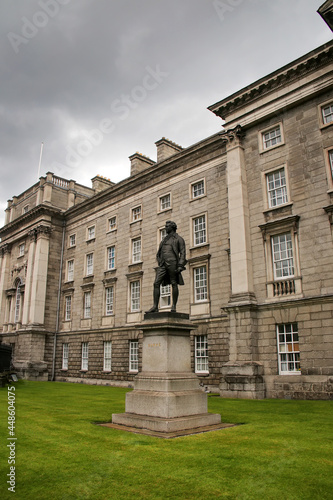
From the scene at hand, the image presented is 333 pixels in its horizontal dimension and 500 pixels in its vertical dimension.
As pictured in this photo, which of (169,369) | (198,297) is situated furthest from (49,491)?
(198,297)

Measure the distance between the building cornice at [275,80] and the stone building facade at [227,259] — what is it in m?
0.06

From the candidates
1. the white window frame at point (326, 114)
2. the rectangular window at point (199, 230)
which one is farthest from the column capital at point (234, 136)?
the rectangular window at point (199, 230)

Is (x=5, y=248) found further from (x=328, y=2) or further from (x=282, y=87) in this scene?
(x=328, y=2)

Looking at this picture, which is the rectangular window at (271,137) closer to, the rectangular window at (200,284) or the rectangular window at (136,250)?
the rectangular window at (200,284)

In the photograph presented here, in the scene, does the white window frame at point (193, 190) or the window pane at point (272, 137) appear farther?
the white window frame at point (193, 190)

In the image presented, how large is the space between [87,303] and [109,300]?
3337 millimetres

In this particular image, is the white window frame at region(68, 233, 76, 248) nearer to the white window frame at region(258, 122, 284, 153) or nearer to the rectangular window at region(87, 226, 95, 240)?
the rectangular window at region(87, 226, 95, 240)

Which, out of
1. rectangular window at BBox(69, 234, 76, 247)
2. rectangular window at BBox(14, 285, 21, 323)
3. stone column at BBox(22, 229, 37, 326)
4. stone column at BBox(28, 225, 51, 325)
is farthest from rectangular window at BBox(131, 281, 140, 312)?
rectangular window at BBox(14, 285, 21, 323)

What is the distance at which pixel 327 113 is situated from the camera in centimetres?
2000

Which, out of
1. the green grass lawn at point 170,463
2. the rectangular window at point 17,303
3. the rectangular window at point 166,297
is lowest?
the green grass lawn at point 170,463

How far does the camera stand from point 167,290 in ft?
89.9

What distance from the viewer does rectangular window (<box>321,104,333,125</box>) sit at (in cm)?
1983

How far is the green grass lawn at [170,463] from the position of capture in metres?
5.29

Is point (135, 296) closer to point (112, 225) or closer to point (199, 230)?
point (112, 225)
